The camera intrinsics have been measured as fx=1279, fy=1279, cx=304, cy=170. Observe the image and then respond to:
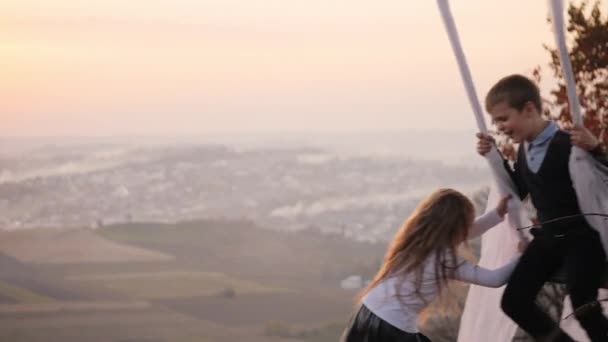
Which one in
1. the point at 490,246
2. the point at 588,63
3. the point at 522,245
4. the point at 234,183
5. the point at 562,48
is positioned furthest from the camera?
the point at 234,183

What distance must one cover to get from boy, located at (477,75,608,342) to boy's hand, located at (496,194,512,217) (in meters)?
0.28

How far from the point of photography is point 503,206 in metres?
4.89

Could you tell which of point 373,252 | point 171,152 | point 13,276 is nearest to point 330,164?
point 171,152

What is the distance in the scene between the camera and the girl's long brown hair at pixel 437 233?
4723 millimetres

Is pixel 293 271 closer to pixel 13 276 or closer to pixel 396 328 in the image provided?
pixel 13 276

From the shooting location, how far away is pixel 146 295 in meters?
36.9

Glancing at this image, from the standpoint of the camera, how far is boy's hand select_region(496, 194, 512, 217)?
4.86m

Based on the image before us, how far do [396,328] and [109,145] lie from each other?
39.4 m

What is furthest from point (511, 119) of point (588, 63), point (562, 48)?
point (588, 63)

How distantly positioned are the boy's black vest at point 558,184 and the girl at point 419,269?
0.34 metres

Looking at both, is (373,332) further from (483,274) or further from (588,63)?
(588,63)

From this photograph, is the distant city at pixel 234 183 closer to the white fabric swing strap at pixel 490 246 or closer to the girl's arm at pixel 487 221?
the white fabric swing strap at pixel 490 246

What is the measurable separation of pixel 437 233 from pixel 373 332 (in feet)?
1.45

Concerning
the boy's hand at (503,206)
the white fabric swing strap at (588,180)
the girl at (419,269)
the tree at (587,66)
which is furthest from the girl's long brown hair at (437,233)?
the tree at (587,66)
